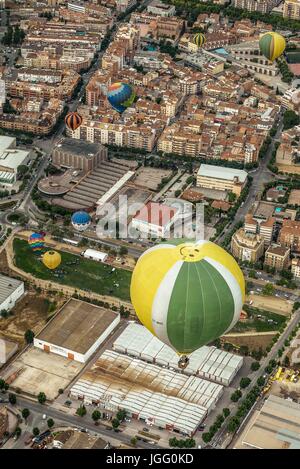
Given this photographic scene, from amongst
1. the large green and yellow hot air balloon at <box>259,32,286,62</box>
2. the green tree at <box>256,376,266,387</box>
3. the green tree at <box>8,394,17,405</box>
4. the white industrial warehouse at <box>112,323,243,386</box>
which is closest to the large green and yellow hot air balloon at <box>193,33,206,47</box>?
the large green and yellow hot air balloon at <box>259,32,286,62</box>

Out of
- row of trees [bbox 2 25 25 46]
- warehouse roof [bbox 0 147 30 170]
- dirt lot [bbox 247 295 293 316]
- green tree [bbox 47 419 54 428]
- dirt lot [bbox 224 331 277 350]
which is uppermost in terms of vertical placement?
row of trees [bbox 2 25 25 46]

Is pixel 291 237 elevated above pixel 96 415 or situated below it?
above

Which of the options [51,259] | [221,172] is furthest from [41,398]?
[221,172]

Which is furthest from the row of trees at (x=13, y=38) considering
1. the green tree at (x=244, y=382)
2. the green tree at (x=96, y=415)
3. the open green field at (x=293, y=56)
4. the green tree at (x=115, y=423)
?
the green tree at (x=115, y=423)

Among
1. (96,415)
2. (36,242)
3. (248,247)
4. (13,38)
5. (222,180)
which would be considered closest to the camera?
(96,415)

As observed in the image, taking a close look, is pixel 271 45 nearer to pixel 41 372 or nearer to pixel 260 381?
pixel 260 381

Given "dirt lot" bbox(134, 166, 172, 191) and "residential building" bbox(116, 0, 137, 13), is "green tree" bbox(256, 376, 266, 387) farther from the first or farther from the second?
"residential building" bbox(116, 0, 137, 13)

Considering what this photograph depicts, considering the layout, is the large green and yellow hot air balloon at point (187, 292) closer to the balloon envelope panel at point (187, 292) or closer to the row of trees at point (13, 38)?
the balloon envelope panel at point (187, 292)
